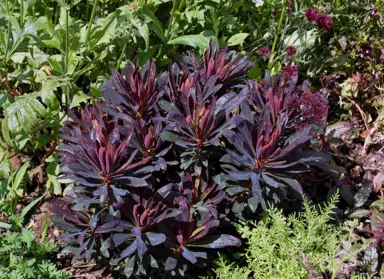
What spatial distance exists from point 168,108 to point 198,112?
0.48 feet

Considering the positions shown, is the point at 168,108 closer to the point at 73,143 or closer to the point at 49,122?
the point at 73,143

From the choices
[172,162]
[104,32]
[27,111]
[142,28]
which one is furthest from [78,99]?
[172,162]

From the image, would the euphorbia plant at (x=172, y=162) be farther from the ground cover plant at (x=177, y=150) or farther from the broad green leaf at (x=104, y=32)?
the broad green leaf at (x=104, y=32)

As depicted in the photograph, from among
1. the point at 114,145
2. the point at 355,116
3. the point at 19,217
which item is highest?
the point at 114,145

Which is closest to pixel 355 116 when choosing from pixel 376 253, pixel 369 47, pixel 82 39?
pixel 369 47

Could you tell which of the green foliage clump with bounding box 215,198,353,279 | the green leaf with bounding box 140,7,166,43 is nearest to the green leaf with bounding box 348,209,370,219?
the green foliage clump with bounding box 215,198,353,279

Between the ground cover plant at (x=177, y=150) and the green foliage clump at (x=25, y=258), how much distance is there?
0.02 m

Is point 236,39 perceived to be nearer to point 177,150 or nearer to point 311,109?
point 311,109

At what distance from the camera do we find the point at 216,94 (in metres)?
2.77

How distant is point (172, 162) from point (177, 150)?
87mm

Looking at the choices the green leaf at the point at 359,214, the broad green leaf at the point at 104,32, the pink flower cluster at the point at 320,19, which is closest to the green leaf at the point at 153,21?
the broad green leaf at the point at 104,32

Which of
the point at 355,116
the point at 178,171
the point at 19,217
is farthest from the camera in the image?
the point at 355,116

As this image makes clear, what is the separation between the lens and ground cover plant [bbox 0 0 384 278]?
8.21ft

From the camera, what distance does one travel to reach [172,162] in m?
2.62
